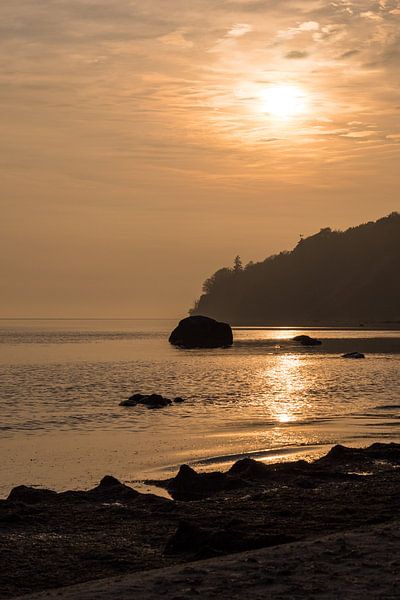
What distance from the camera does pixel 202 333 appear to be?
130m

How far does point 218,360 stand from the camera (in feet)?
321

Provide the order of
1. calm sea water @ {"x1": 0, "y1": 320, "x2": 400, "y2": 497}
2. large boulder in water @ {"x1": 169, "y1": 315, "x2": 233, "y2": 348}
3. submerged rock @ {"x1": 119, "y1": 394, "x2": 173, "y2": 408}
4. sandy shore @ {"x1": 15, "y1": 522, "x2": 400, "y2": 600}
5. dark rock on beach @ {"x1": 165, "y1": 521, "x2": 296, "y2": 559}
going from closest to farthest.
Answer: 1. sandy shore @ {"x1": 15, "y1": 522, "x2": 400, "y2": 600}
2. dark rock on beach @ {"x1": 165, "y1": 521, "x2": 296, "y2": 559}
3. calm sea water @ {"x1": 0, "y1": 320, "x2": 400, "y2": 497}
4. submerged rock @ {"x1": 119, "y1": 394, "x2": 173, "y2": 408}
5. large boulder in water @ {"x1": 169, "y1": 315, "x2": 233, "y2": 348}

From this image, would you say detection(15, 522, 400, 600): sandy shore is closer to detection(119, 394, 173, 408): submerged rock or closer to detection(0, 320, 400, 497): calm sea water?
detection(0, 320, 400, 497): calm sea water

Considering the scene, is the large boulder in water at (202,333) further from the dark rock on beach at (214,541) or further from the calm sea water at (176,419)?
the dark rock on beach at (214,541)

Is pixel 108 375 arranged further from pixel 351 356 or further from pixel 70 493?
pixel 70 493

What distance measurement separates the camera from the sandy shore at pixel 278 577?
11188 mm

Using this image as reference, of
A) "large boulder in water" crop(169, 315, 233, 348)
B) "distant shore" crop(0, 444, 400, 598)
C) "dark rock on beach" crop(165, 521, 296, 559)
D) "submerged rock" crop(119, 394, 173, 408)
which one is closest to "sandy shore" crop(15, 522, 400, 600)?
"distant shore" crop(0, 444, 400, 598)

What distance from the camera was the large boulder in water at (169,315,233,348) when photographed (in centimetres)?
12875

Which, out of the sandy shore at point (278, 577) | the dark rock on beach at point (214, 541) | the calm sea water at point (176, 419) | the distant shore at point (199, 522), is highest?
the sandy shore at point (278, 577)

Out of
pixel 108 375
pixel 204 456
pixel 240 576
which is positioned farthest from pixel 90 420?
pixel 108 375

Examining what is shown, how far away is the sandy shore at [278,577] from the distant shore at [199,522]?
0.06 meters

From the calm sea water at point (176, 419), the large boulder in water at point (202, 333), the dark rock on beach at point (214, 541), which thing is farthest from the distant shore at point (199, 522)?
the large boulder in water at point (202, 333)

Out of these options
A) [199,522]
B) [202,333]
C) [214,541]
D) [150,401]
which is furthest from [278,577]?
[202,333]

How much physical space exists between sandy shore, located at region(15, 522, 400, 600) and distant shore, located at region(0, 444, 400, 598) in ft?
0.19
